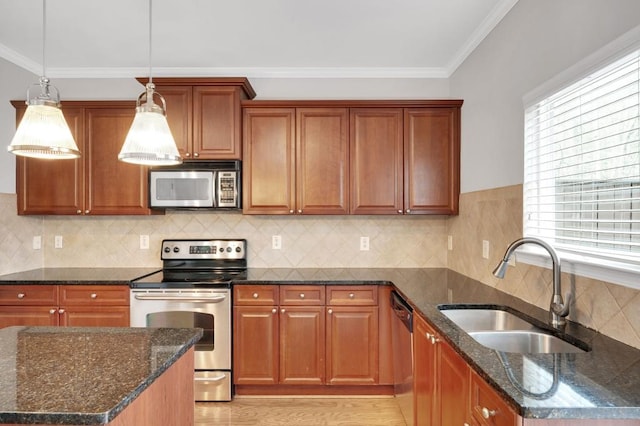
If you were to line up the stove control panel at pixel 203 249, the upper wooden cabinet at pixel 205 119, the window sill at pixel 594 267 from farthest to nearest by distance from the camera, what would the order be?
the stove control panel at pixel 203 249
the upper wooden cabinet at pixel 205 119
the window sill at pixel 594 267

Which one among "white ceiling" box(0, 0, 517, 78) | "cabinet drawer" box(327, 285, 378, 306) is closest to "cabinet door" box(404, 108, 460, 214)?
"white ceiling" box(0, 0, 517, 78)

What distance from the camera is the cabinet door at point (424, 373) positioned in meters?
1.79

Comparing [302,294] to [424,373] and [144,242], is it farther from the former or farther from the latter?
[144,242]

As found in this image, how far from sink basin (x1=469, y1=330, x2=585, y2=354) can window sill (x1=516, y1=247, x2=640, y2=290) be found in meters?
0.29

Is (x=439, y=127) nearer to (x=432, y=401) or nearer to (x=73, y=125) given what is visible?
(x=432, y=401)

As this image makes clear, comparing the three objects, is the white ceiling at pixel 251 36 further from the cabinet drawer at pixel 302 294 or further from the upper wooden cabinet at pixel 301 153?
the cabinet drawer at pixel 302 294

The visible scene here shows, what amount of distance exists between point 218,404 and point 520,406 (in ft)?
7.82

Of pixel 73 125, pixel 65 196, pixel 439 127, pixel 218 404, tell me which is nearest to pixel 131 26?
pixel 73 125

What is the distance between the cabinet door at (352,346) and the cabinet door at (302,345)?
0.22 feet

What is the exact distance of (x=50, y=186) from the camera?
3111mm

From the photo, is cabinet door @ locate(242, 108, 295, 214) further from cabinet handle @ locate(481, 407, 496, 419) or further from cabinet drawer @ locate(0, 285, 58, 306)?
cabinet handle @ locate(481, 407, 496, 419)

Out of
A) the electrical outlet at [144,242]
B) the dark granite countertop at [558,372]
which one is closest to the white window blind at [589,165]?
the dark granite countertop at [558,372]

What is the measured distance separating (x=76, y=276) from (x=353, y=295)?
2096 millimetres

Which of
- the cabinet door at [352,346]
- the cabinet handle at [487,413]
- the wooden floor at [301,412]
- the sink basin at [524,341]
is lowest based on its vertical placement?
the wooden floor at [301,412]
